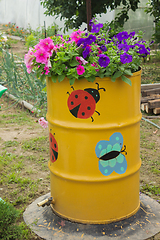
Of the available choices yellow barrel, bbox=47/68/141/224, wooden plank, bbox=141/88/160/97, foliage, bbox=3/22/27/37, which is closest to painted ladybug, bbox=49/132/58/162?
yellow barrel, bbox=47/68/141/224

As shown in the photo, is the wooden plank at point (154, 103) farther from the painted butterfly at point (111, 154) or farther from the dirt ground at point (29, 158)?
the painted butterfly at point (111, 154)

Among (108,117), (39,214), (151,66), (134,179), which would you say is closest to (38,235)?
(39,214)

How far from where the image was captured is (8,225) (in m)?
2.20

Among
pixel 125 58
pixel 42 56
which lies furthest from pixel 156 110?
pixel 42 56

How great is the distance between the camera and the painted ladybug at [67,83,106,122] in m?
1.98

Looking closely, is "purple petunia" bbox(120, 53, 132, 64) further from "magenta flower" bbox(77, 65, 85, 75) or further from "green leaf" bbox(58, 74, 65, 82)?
"green leaf" bbox(58, 74, 65, 82)

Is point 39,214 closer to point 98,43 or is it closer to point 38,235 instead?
point 38,235

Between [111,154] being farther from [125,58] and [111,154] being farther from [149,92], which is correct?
[149,92]

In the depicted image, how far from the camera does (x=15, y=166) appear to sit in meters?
3.48

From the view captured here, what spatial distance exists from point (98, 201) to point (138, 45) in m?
1.19

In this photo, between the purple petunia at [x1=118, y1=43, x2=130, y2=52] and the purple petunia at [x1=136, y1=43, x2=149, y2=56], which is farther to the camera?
the purple petunia at [x1=136, y1=43, x2=149, y2=56]

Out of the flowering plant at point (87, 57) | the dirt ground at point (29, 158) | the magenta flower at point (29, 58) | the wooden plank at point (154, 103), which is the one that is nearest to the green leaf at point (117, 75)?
the flowering plant at point (87, 57)

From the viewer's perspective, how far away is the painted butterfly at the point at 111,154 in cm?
206

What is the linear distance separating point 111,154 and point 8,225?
0.97 m
